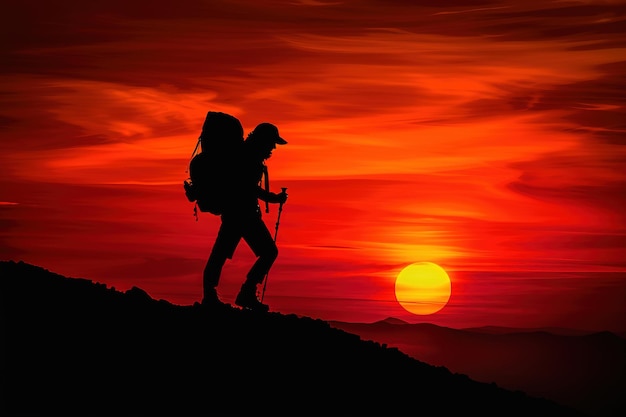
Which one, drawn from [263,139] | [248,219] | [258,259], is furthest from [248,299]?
[263,139]

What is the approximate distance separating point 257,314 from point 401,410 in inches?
152

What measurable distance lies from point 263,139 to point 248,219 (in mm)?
1484

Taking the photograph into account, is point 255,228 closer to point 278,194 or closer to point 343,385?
point 278,194

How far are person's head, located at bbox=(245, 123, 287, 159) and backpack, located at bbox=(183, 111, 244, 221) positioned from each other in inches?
8.3

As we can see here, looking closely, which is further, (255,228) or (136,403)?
(255,228)

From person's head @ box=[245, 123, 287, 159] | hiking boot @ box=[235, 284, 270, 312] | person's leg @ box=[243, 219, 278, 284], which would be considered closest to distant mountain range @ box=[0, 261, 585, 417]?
hiking boot @ box=[235, 284, 270, 312]

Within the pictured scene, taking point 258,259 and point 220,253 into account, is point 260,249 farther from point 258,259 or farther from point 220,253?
point 220,253

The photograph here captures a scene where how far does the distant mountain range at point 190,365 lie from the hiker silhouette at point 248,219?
51cm

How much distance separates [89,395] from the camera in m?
15.5

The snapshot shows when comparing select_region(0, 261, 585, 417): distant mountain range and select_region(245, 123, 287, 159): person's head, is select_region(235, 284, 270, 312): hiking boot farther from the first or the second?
select_region(245, 123, 287, 159): person's head

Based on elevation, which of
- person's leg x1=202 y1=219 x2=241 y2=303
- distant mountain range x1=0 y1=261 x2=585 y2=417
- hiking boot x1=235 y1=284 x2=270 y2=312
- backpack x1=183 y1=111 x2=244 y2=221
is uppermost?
backpack x1=183 y1=111 x2=244 y2=221

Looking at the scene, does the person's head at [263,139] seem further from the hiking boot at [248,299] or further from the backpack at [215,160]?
the hiking boot at [248,299]

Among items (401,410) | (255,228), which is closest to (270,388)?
(401,410)

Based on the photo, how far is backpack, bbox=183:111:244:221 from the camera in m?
19.0
